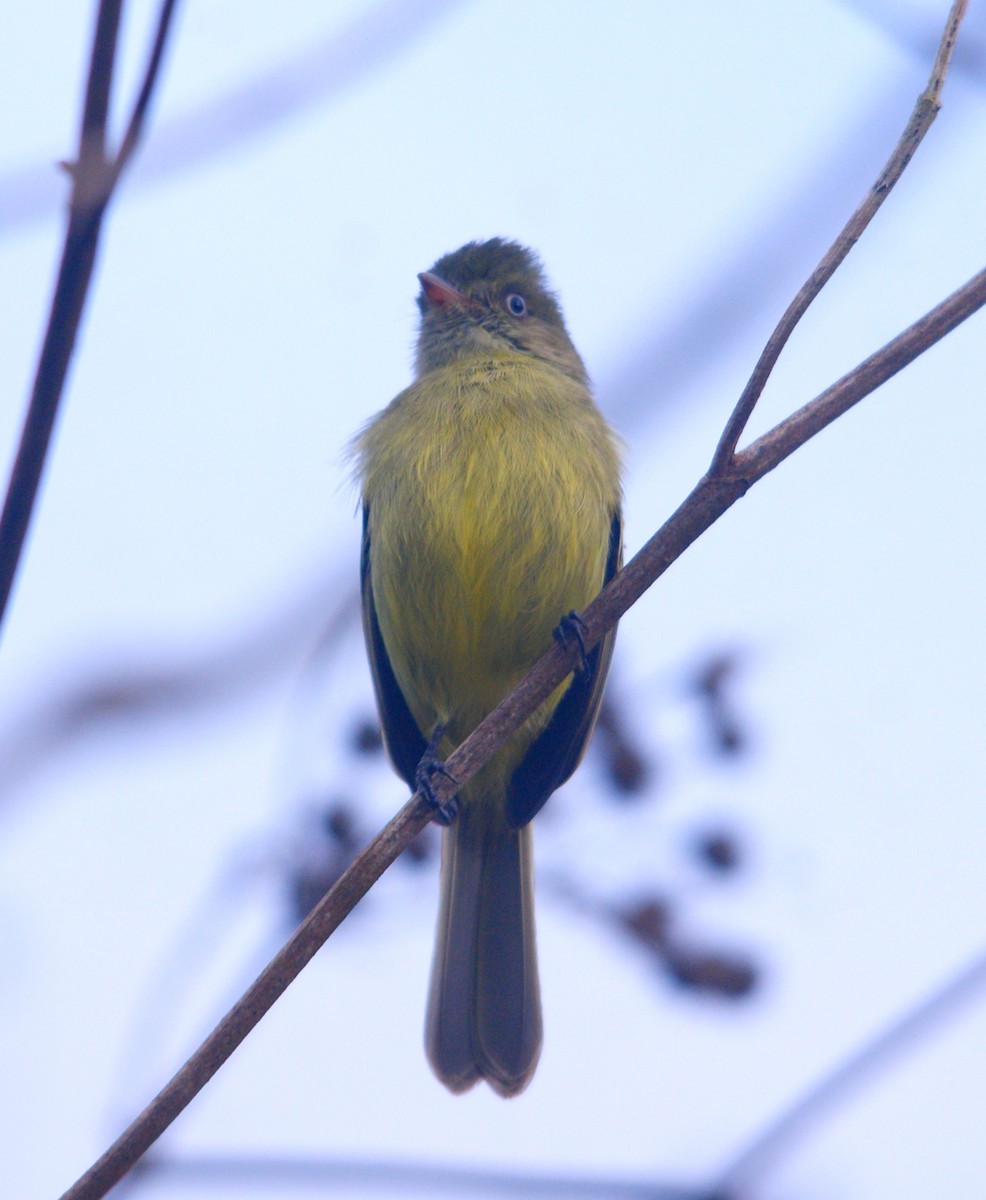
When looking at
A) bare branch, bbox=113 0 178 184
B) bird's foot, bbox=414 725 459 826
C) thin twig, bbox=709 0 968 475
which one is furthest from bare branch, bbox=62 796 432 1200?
bare branch, bbox=113 0 178 184

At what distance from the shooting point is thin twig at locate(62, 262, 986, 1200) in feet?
5.90

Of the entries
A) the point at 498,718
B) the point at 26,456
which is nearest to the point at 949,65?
the point at 498,718

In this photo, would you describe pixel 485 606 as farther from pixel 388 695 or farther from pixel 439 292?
pixel 439 292

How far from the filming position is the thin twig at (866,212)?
2.29m

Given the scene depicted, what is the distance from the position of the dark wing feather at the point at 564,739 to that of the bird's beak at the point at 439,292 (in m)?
1.19

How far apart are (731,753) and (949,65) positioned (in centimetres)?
179

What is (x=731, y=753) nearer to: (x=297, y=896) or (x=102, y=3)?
(x=297, y=896)

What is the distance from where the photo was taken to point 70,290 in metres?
1.29

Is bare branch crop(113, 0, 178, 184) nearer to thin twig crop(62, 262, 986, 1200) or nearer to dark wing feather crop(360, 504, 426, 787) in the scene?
thin twig crop(62, 262, 986, 1200)

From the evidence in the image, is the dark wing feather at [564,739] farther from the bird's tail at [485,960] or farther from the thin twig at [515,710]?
the thin twig at [515,710]

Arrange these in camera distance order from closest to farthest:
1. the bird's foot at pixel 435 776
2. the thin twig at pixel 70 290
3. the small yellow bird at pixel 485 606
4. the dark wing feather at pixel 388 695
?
the thin twig at pixel 70 290 < the bird's foot at pixel 435 776 < the small yellow bird at pixel 485 606 < the dark wing feather at pixel 388 695

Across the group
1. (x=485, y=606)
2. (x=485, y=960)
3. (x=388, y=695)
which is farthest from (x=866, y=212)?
(x=485, y=960)

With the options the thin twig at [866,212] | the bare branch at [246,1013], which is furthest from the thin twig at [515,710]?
the thin twig at [866,212]

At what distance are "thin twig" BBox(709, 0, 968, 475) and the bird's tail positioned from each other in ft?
7.61
